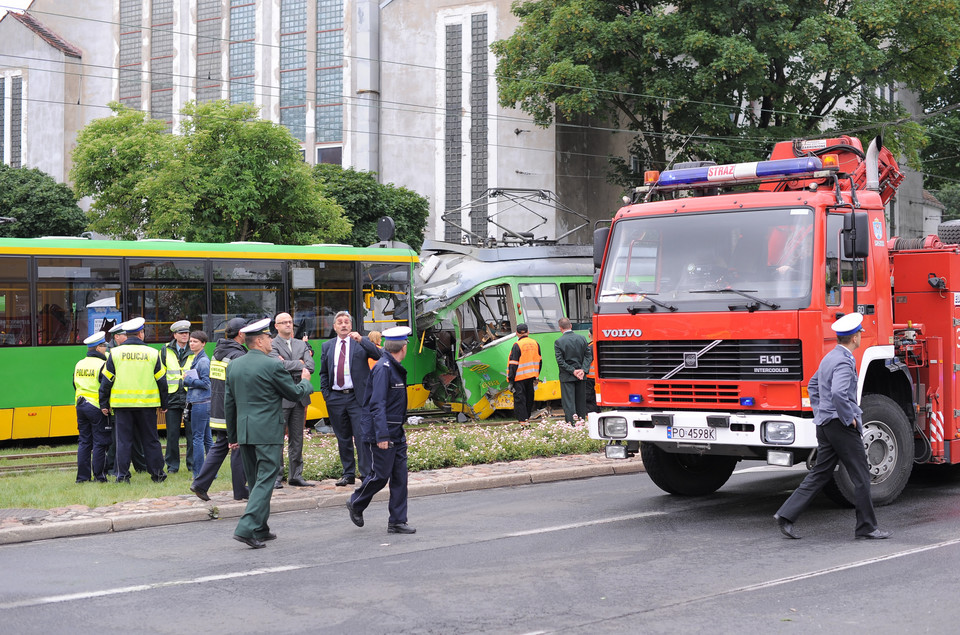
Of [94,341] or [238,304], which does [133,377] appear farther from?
[238,304]

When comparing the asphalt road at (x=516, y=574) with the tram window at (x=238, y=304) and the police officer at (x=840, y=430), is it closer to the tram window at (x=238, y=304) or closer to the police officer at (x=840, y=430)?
the police officer at (x=840, y=430)

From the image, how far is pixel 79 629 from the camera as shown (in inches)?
252

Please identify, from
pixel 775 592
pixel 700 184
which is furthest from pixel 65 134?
pixel 775 592

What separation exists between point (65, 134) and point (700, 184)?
51580 millimetres

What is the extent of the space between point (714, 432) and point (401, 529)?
2.88 meters

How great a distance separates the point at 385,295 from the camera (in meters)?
20.5

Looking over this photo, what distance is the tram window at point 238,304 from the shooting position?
18516 millimetres

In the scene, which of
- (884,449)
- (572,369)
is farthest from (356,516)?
(572,369)

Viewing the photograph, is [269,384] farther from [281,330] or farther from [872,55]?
[872,55]

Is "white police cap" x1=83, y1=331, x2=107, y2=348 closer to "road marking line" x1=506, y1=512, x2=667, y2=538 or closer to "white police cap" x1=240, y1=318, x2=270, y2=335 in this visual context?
"white police cap" x1=240, y1=318, x2=270, y2=335

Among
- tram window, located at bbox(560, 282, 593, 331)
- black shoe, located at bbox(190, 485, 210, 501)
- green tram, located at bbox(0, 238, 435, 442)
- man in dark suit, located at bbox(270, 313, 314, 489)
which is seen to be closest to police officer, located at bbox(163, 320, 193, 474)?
man in dark suit, located at bbox(270, 313, 314, 489)

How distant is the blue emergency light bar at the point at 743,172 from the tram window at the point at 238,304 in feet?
31.8

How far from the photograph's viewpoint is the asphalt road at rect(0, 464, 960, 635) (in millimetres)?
6441

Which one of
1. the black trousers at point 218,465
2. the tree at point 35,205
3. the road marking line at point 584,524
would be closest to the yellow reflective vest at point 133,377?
the black trousers at point 218,465
